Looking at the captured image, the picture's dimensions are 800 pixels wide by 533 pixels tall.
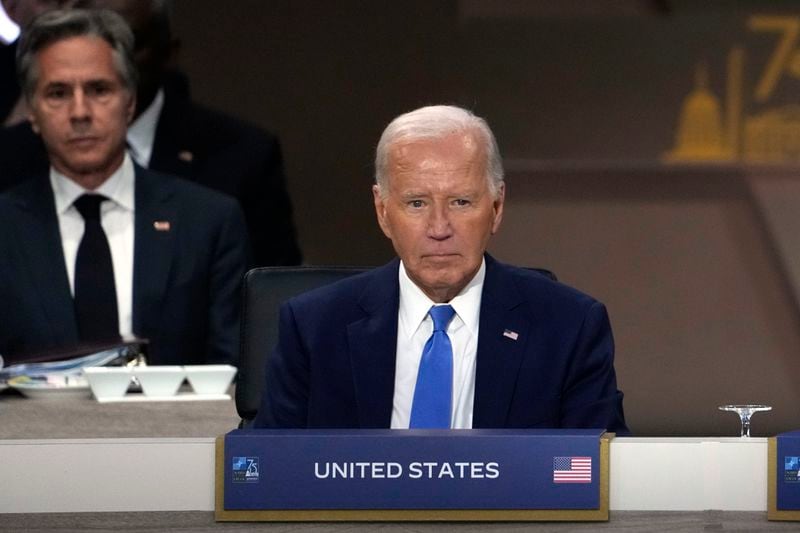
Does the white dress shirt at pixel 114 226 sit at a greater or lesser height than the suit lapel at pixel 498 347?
greater

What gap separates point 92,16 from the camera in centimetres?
410

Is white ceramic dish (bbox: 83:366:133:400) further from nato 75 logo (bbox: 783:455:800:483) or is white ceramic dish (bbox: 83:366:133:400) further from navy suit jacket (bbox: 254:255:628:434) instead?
nato 75 logo (bbox: 783:455:800:483)

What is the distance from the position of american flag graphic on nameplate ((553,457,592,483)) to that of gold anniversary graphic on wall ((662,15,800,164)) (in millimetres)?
3825

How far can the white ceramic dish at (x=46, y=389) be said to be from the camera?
3.42 metres

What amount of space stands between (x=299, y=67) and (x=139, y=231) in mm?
1902

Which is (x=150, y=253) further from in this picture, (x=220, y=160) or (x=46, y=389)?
(x=220, y=160)

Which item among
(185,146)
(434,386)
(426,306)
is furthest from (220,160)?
(434,386)

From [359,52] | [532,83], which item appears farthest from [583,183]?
[359,52]

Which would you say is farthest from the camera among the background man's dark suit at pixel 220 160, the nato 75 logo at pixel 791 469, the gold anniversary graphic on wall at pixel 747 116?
the gold anniversary graphic on wall at pixel 747 116

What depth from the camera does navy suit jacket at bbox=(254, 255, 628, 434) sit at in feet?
8.69

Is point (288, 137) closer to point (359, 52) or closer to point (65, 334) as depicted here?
point (359, 52)

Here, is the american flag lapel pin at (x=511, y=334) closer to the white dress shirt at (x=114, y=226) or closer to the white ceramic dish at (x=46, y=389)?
the white ceramic dish at (x=46, y=389)

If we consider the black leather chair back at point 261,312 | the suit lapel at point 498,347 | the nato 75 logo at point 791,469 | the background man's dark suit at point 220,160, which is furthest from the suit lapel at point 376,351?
the background man's dark suit at point 220,160

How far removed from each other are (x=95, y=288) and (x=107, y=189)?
25 cm
